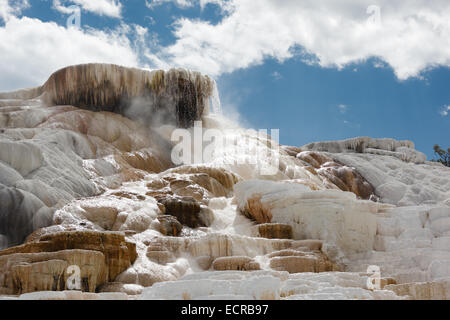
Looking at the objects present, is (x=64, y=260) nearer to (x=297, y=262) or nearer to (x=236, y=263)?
(x=236, y=263)

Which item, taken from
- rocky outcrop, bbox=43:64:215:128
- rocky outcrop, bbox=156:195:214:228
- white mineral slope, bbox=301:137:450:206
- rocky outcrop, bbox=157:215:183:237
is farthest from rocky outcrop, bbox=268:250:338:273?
rocky outcrop, bbox=43:64:215:128

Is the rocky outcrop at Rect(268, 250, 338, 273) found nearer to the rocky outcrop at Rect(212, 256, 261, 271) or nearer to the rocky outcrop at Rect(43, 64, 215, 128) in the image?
the rocky outcrop at Rect(212, 256, 261, 271)

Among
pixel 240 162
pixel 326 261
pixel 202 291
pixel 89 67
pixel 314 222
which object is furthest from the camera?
pixel 89 67

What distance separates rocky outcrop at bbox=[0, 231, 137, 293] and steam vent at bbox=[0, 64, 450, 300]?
0.7 inches

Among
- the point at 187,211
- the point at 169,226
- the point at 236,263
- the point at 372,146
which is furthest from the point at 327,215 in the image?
the point at 372,146

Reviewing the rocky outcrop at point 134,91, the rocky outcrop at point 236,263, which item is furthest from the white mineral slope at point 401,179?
the rocky outcrop at point 236,263

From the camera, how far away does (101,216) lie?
9.80 metres

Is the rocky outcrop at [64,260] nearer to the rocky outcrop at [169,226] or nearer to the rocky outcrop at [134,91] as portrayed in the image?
the rocky outcrop at [169,226]

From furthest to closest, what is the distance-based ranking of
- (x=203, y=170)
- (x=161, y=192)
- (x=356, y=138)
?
(x=356, y=138) < (x=203, y=170) < (x=161, y=192)

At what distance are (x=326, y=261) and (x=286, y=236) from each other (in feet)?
5.01

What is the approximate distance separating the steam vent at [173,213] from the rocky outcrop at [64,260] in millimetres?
17
